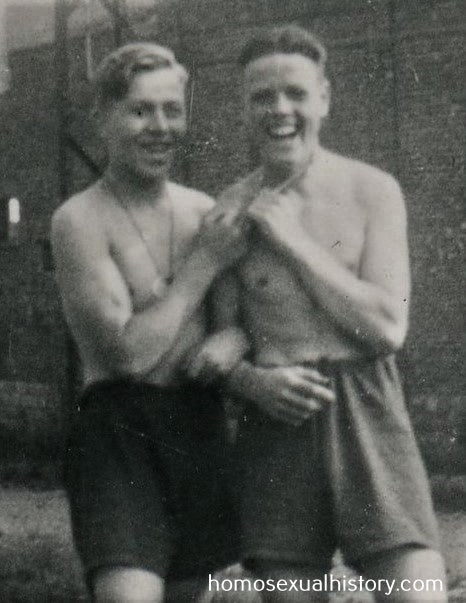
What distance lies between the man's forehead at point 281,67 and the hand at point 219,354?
438 mm

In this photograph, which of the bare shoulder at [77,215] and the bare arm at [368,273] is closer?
the bare arm at [368,273]

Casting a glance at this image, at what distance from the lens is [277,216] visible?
1.66 metres

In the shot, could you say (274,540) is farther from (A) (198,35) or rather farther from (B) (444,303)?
(B) (444,303)

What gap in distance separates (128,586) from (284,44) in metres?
0.96

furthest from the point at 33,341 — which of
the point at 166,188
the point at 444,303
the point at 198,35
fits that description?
the point at 166,188

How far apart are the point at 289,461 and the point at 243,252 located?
1.21ft

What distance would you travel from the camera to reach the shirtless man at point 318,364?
1.62m

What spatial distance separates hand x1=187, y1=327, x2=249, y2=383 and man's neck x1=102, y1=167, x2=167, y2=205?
29 centimetres

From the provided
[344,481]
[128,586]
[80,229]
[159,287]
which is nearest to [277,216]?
[159,287]

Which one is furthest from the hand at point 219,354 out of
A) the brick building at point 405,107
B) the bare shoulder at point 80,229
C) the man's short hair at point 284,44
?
the brick building at point 405,107

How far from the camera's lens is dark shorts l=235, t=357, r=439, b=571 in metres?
1.63

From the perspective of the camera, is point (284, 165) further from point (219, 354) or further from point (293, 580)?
point (293, 580)

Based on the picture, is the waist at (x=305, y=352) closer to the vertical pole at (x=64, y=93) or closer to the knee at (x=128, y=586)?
the knee at (x=128, y=586)

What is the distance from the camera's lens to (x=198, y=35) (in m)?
3.12
